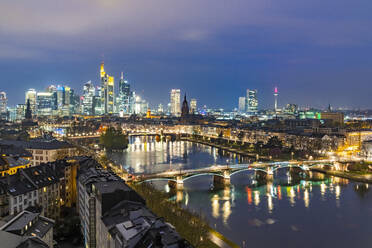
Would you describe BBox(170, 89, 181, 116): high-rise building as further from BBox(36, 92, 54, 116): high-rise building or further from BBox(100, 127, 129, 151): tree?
BBox(100, 127, 129, 151): tree

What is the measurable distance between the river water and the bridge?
62 cm

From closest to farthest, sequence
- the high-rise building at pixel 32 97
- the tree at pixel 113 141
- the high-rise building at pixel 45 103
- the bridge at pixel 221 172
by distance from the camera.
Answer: the bridge at pixel 221 172
the tree at pixel 113 141
the high-rise building at pixel 32 97
the high-rise building at pixel 45 103

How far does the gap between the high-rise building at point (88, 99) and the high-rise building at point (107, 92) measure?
5.52 meters

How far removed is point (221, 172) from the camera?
883 inches

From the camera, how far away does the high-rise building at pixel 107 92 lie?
450 ft

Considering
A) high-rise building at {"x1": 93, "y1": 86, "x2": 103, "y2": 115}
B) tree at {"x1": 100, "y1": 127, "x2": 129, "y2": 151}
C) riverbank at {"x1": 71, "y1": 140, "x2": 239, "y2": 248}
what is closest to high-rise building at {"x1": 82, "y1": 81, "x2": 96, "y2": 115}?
high-rise building at {"x1": 93, "y1": 86, "x2": 103, "y2": 115}

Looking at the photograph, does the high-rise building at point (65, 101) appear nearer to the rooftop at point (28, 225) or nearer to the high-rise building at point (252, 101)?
the high-rise building at point (252, 101)

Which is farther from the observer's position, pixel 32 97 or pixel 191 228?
pixel 32 97

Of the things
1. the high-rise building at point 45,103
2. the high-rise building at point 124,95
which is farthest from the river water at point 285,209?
the high-rise building at point 124,95

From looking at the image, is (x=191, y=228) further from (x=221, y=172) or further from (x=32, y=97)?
(x=32, y=97)

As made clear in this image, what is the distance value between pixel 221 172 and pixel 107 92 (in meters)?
123

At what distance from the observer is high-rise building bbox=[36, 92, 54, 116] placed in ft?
423

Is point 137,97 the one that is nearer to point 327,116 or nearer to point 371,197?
point 327,116

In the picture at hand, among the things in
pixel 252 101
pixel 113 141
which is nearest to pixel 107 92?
pixel 252 101
